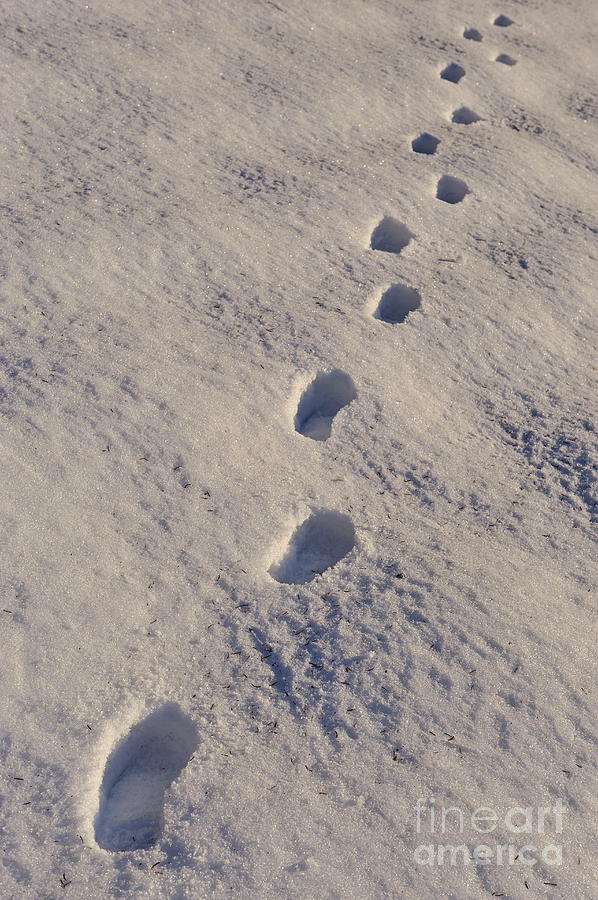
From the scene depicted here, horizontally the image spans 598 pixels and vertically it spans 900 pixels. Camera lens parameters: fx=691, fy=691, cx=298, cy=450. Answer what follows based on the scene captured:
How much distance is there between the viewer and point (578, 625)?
11.2 ft

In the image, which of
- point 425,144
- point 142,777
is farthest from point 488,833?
point 425,144

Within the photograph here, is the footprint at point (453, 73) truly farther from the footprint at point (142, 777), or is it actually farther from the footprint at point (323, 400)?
the footprint at point (142, 777)

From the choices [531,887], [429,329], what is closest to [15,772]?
[531,887]

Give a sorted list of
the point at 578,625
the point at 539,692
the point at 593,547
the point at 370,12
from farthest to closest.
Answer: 1. the point at 370,12
2. the point at 593,547
3. the point at 578,625
4. the point at 539,692

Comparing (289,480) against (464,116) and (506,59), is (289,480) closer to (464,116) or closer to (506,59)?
(464,116)

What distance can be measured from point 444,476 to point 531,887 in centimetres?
201

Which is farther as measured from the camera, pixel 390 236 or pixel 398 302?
pixel 390 236

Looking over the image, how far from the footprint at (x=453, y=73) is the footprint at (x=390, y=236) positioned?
2737 mm

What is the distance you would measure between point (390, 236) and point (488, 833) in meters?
4.22

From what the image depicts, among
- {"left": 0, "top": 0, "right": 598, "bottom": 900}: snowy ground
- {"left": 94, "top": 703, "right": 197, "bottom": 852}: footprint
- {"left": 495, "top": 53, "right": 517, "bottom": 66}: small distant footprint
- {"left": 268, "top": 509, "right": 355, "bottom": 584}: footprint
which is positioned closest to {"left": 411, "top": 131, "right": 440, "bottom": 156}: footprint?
{"left": 0, "top": 0, "right": 598, "bottom": 900}: snowy ground

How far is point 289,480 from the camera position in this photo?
3.87 m

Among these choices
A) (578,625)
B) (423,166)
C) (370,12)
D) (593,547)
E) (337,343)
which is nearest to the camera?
(578,625)

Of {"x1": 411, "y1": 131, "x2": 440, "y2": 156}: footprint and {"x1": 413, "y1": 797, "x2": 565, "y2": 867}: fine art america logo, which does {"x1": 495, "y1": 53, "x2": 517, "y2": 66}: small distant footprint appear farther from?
{"x1": 413, "y1": 797, "x2": 565, "y2": 867}: fine art america logo

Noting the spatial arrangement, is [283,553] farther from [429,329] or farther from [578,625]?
[429,329]
